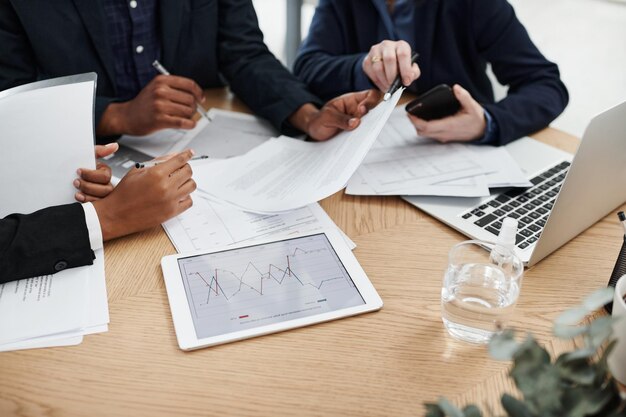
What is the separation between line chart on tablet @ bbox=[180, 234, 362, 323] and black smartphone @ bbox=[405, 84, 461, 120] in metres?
0.43

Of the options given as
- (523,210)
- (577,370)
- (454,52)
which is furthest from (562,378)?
(454,52)

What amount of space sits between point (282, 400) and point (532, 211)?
1.88 ft

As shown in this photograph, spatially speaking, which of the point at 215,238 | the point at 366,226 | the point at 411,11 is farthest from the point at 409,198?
the point at 411,11

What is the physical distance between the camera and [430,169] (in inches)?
42.9

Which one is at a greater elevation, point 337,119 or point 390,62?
point 390,62

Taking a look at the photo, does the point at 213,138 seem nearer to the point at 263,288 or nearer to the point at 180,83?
the point at 180,83

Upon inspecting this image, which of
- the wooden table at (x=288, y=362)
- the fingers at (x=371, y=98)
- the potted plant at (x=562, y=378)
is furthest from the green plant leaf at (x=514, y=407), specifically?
the fingers at (x=371, y=98)

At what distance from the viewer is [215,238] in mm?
899

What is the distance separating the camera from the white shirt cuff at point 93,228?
0.85 metres

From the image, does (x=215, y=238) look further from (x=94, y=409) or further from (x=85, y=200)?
(x=94, y=409)

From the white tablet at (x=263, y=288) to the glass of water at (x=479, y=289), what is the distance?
0.33 ft

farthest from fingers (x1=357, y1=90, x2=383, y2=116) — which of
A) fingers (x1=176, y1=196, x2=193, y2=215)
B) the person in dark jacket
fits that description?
fingers (x1=176, y1=196, x2=193, y2=215)

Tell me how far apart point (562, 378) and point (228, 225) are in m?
0.60

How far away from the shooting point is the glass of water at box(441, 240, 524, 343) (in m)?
0.73
